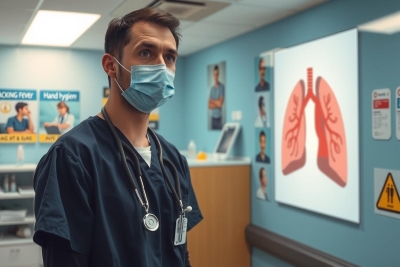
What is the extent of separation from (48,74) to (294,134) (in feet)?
8.58

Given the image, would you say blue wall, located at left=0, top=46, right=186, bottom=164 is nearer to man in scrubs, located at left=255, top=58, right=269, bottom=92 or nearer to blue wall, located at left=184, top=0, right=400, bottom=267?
blue wall, located at left=184, top=0, right=400, bottom=267

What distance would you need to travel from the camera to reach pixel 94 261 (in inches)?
43.9

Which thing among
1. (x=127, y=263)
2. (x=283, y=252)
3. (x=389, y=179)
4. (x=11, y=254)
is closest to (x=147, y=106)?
(x=127, y=263)

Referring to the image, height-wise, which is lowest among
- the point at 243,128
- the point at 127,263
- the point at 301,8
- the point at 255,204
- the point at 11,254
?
Answer: the point at 11,254

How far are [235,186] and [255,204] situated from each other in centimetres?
22

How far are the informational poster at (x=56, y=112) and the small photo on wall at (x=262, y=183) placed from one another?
196 centimetres

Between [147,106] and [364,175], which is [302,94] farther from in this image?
[147,106]

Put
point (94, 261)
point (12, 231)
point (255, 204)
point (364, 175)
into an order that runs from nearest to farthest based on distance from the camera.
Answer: point (94, 261)
point (364, 175)
point (255, 204)
point (12, 231)

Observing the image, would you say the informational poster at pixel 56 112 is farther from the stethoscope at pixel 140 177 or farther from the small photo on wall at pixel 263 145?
the stethoscope at pixel 140 177

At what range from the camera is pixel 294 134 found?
3.24 m

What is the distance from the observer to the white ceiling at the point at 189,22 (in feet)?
9.77

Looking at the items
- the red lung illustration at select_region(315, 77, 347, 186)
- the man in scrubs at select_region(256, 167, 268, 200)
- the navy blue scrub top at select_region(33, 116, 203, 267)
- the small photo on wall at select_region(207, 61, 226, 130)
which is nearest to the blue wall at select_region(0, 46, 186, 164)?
the small photo on wall at select_region(207, 61, 226, 130)

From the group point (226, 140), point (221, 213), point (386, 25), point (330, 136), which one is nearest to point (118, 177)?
point (386, 25)

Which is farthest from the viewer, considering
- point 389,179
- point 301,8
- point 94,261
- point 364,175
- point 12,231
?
point 12,231
